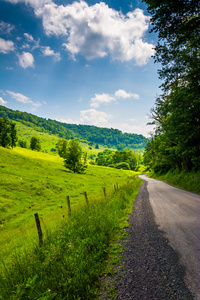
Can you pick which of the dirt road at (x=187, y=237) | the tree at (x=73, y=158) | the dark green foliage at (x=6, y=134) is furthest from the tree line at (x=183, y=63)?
the dark green foliage at (x=6, y=134)

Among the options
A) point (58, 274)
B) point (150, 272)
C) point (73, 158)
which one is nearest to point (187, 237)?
point (150, 272)

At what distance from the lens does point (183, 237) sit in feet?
19.4

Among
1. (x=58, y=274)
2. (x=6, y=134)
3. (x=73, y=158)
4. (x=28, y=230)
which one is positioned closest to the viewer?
(x=58, y=274)

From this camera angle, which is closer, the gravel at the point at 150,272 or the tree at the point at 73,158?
the gravel at the point at 150,272

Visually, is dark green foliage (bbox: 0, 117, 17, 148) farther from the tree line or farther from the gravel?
the gravel

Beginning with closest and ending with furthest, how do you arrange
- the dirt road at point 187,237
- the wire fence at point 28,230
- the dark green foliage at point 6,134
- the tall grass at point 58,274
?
1. the tall grass at point 58,274
2. the dirt road at point 187,237
3. the wire fence at point 28,230
4. the dark green foliage at point 6,134

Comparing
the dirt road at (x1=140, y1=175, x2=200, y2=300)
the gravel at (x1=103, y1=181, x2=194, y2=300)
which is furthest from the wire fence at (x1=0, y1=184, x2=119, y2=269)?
the dirt road at (x1=140, y1=175, x2=200, y2=300)

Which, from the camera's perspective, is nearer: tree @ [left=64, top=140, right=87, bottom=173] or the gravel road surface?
the gravel road surface

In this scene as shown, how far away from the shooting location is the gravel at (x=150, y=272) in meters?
3.34

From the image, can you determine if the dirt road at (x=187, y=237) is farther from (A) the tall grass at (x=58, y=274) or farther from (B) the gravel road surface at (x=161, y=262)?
(A) the tall grass at (x=58, y=274)

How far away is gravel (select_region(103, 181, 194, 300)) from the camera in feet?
11.0

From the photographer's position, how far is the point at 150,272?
13.3 ft

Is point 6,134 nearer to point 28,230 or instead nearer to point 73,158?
point 73,158

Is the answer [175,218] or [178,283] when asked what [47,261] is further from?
[175,218]
